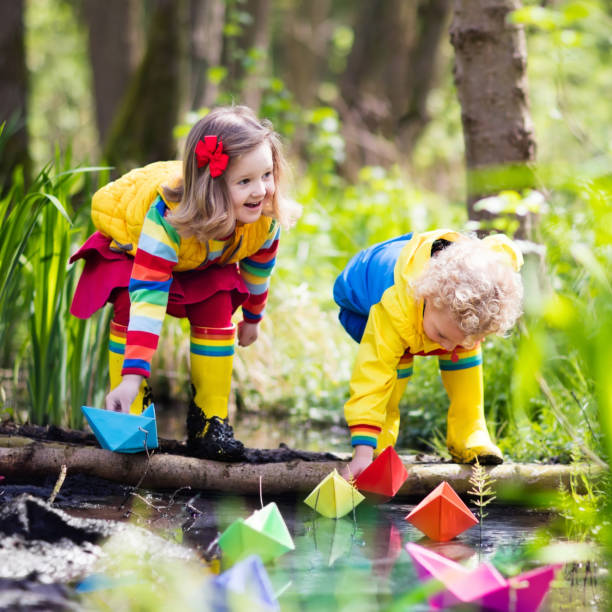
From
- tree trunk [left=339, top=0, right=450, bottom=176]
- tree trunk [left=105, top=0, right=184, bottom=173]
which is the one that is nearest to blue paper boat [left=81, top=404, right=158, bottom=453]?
tree trunk [left=105, top=0, right=184, bottom=173]

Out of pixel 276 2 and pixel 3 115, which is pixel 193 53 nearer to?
pixel 3 115

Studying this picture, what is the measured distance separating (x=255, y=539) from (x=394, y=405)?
1266 millimetres

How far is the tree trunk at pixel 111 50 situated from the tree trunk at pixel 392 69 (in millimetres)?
2669

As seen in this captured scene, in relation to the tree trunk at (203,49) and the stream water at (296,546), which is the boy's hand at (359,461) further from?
the tree trunk at (203,49)

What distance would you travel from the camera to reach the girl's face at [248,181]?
2811 millimetres

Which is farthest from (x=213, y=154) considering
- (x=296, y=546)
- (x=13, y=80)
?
(x=13, y=80)

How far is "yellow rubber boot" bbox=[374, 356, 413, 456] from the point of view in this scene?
3.16 metres

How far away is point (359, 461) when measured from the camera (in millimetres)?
2734

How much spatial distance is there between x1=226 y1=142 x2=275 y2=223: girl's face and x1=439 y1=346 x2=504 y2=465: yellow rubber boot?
2.83 ft

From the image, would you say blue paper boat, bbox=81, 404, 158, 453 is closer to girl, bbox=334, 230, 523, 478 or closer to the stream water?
the stream water

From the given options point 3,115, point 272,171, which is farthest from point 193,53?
point 272,171

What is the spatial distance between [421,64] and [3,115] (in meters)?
6.45

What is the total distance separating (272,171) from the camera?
9.61 feet

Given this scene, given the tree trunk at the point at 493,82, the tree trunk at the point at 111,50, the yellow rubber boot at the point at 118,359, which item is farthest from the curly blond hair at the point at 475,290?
the tree trunk at the point at 111,50
